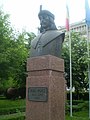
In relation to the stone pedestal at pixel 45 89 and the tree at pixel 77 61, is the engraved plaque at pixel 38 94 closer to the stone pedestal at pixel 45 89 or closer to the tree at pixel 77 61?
the stone pedestal at pixel 45 89

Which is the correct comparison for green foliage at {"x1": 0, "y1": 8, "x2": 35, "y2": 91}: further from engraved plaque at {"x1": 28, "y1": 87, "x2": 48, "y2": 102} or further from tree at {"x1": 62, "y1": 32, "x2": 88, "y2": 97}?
engraved plaque at {"x1": 28, "y1": 87, "x2": 48, "y2": 102}

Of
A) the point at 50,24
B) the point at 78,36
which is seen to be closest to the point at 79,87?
the point at 78,36

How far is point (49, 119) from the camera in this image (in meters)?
7.11

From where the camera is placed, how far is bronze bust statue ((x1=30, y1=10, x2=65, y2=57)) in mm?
7703

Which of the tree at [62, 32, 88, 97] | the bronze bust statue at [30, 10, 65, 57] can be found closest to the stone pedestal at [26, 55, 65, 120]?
the bronze bust statue at [30, 10, 65, 57]

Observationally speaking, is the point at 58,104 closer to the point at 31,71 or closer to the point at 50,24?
the point at 31,71

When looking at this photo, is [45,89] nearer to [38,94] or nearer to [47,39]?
[38,94]

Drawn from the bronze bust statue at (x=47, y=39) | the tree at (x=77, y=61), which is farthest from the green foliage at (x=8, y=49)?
the bronze bust statue at (x=47, y=39)

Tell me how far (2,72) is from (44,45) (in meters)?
11.3

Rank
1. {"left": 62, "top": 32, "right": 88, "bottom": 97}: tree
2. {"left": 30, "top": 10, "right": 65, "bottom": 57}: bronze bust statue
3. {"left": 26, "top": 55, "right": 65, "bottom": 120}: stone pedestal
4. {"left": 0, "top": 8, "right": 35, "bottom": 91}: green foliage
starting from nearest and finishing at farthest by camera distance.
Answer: {"left": 26, "top": 55, "right": 65, "bottom": 120}: stone pedestal, {"left": 30, "top": 10, "right": 65, "bottom": 57}: bronze bust statue, {"left": 0, "top": 8, "right": 35, "bottom": 91}: green foliage, {"left": 62, "top": 32, "right": 88, "bottom": 97}: tree

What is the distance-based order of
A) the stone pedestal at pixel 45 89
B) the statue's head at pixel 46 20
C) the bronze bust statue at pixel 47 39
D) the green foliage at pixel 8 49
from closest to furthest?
1. the stone pedestal at pixel 45 89
2. the bronze bust statue at pixel 47 39
3. the statue's head at pixel 46 20
4. the green foliage at pixel 8 49

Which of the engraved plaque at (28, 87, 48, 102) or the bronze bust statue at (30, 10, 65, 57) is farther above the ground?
the bronze bust statue at (30, 10, 65, 57)

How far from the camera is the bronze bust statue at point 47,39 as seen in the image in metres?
7.70

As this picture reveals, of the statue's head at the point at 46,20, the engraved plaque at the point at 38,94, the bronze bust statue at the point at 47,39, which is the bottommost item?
the engraved plaque at the point at 38,94
